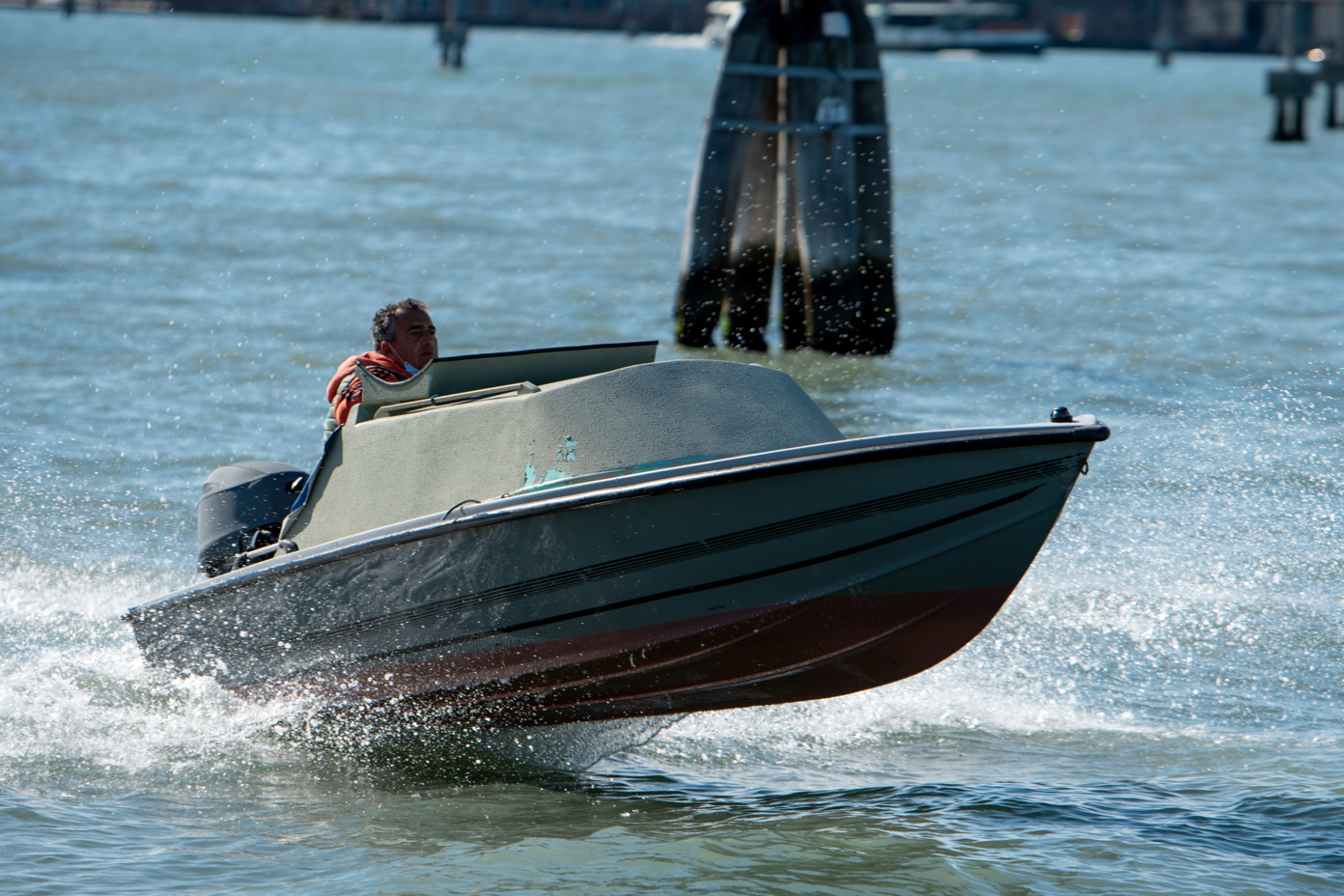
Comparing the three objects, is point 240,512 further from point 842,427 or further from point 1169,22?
point 1169,22

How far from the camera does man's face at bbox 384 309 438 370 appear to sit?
21.1 feet

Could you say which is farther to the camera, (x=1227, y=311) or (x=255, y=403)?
(x=1227, y=311)

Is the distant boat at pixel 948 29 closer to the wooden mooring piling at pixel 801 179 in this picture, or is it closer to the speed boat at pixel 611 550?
the wooden mooring piling at pixel 801 179

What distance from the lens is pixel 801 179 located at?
12.7 metres

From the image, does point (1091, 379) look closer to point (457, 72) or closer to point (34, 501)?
point (34, 501)

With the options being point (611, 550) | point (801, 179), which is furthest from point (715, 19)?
point (611, 550)

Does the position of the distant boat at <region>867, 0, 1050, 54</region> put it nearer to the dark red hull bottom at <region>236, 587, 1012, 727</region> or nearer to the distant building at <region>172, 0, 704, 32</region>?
the distant building at <region>172, 0, 704, 32</region>

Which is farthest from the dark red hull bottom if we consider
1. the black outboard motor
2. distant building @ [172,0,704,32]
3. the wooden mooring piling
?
distant building @ [172,0,704,32]

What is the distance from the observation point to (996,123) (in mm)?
51906

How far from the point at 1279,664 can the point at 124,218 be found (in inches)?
772

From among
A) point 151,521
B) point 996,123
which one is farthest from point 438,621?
point 996,123

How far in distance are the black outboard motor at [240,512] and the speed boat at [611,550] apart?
242 mm

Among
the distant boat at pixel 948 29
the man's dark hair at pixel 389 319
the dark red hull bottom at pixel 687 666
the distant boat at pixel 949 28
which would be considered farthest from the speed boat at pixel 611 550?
the distant boat at pixel 948 29

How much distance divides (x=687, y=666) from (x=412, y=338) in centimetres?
173
